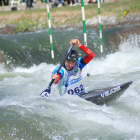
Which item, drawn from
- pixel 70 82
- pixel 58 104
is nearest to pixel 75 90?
pixel 70 82

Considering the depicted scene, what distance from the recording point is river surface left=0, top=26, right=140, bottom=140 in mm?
3475

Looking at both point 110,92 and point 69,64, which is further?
point 110,92

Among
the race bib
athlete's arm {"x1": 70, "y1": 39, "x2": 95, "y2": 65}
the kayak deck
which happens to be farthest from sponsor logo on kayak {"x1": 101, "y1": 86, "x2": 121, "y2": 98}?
athlete's arm {"x1": 70, "y1": 39, "x2": 95, "y2": 65}

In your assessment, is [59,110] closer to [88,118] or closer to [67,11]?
[88,118]

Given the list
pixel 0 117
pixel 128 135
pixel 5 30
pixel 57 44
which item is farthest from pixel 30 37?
pixel 128 135

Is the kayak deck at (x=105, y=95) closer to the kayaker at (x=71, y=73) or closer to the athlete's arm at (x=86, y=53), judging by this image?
the kayaker at (x=71, y=73)

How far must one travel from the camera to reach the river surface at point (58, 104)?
3.47 metres

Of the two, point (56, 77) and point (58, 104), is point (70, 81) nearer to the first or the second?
point (56, 77)

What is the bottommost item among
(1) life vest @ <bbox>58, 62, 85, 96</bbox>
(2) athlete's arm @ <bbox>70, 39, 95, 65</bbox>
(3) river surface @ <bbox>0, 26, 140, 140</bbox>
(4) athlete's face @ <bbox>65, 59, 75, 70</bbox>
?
(3) river surface @ <bbox>0, 26, 140, 140</bbox>

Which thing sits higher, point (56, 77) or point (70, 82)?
point (56, 77)

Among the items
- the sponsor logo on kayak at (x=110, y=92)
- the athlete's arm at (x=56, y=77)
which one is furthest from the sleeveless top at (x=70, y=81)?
the sponsor logo on kayak at (x=110, y=92)

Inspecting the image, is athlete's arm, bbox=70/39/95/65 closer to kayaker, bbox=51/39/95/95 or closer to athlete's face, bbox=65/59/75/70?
kayaker, bbox=51/39/95/95

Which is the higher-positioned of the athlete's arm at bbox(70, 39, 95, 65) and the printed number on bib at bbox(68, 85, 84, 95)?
the athlete's arm at bbox(70, 39, 95, 65)

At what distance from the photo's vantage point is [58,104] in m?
4.38
